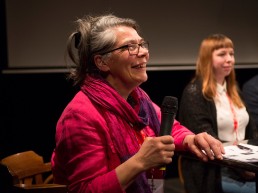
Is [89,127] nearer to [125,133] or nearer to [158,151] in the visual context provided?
[125,133]

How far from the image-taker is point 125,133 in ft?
5.43

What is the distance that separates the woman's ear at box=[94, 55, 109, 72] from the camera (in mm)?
1727

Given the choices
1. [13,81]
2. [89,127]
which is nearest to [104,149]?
[89,127]

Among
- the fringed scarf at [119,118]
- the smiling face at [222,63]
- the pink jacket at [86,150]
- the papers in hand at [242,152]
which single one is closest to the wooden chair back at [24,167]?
the pink jacket at [86,150]

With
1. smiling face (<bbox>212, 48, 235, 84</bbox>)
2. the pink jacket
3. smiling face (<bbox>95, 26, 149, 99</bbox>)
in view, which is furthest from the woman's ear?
smiling face (<bbox>212, 48, 235, 84</bbox>)

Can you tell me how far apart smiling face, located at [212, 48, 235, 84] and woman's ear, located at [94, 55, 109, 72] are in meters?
1.68

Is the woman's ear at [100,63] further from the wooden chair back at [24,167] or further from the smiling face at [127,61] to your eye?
the wooden chair back at [24,167]

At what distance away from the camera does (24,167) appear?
223 centimetres

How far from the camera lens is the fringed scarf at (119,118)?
63.2 inches

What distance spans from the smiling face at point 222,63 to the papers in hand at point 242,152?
98cm

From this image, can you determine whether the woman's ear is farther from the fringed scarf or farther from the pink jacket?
the pink jacket

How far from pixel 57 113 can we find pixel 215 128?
142 cm

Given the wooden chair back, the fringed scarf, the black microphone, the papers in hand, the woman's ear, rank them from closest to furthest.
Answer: the black microphone, the fringed scarf, the woman's ear, the papers in hand, the wooden chair back

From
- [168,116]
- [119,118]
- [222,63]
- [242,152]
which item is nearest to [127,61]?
[119,118]
